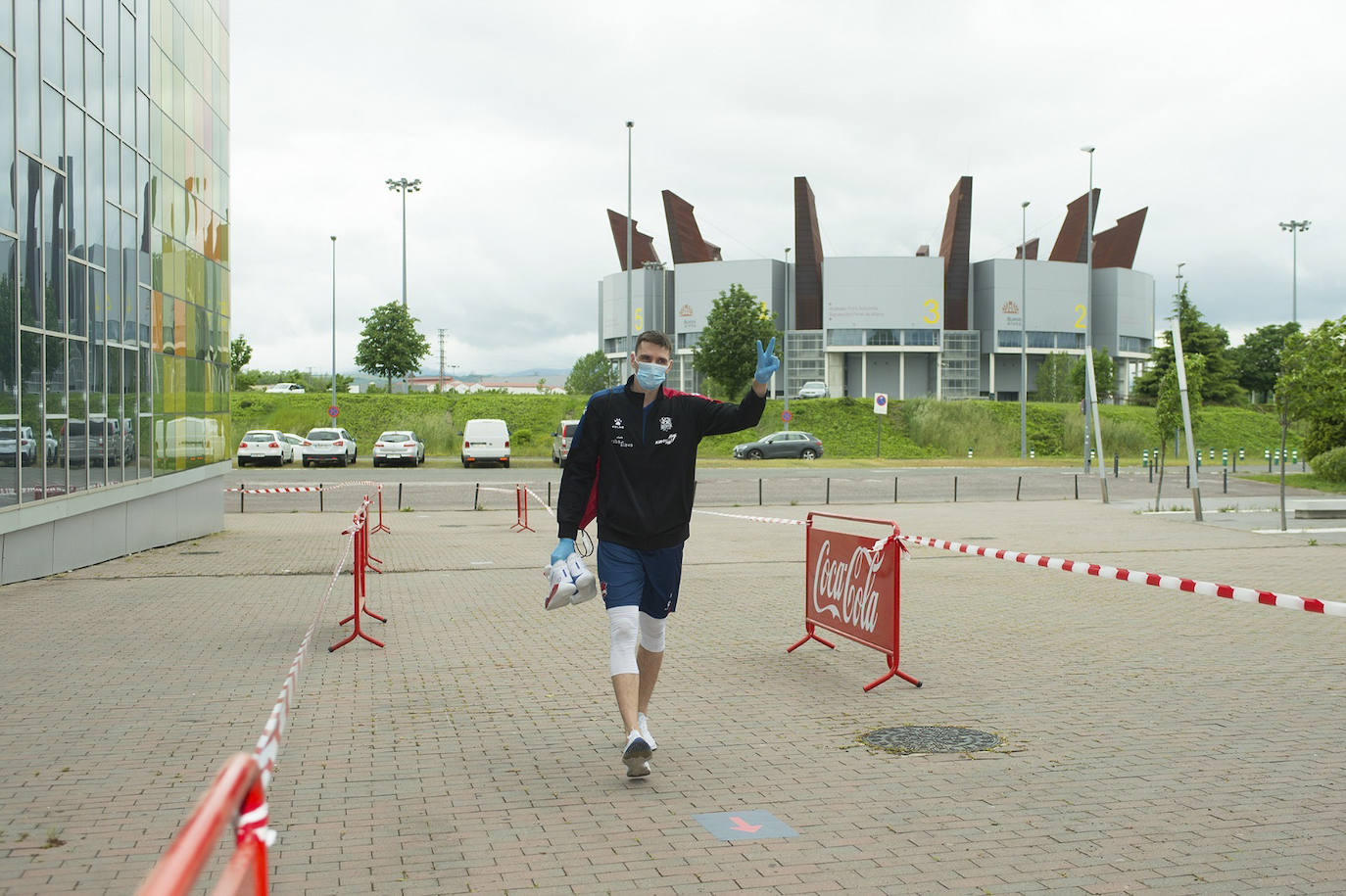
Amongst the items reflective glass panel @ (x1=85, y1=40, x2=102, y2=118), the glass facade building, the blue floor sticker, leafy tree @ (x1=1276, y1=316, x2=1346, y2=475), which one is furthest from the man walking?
leafy tree @ (x1=1276, y1=316, x2=1346, y2=475)

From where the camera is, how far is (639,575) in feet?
18.2

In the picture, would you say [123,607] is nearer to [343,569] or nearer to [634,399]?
[343,569]

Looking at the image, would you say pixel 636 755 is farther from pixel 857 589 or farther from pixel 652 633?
pixel 857 589

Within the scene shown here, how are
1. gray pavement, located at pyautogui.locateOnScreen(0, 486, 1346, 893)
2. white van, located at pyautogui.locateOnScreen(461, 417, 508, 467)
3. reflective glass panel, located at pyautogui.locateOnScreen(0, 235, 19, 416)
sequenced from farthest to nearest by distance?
white van, located at pyautogui.locateOnScreen(461, 417, 508, 467), reflective glass panel, located at pyautogui.locateOnScreen(0, 235, 19, 416), gray pavement, located at pyautogui.locateOnScreen(0, 486, 1346, 893)

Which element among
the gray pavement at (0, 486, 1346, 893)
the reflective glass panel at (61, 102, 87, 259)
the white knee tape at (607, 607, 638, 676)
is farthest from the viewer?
the reflective glass panel at (61, 102, 87, 259)

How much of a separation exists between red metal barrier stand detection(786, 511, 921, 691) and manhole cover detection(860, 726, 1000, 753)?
1.03 m

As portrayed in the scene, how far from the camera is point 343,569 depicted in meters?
14.6

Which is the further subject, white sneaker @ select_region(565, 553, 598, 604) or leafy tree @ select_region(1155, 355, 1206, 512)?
leafy tree @ select_region(1155, 355, 1206, 512)

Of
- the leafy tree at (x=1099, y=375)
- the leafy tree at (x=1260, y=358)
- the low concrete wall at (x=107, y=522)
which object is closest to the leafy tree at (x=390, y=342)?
the leafy tree at (x=1099, y=375)

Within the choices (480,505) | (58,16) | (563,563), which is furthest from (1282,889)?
(480,505)

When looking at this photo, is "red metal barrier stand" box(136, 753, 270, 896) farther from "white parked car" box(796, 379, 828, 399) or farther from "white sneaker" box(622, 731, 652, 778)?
"white parked car" box(796, 379, 828, 399)

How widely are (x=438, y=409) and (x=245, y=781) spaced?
219 ft

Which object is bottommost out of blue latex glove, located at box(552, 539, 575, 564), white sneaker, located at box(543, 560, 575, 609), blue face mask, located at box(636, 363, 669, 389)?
white sneaker, located at box(543, 560, 575, 609)

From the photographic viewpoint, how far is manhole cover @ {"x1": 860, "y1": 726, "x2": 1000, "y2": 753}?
19.4ft
